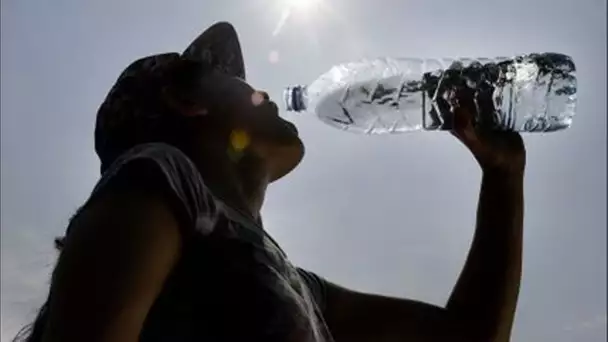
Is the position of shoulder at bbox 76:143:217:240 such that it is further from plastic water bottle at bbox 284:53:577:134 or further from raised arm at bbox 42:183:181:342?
plastic water bottle at bbox 284:53:577:134

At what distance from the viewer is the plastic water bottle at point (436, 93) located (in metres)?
2.05

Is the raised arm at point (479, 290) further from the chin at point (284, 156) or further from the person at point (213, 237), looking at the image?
the chin at point (284, 156)

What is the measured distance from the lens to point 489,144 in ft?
5.71

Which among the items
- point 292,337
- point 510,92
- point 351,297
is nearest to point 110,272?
point 292,337

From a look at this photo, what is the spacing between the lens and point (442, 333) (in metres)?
1.67

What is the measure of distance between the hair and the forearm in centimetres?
61

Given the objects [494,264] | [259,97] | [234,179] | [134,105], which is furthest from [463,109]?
[134,105]

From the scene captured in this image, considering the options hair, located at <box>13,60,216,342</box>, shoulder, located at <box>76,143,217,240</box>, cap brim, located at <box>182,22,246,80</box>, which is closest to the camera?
shoulder, located at <box>76,143,217,240</box>

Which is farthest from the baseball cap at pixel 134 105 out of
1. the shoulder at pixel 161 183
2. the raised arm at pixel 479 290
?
the raised arm at pixel 479 290

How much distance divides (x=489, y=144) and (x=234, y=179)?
528 mm

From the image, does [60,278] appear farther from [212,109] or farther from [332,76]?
[332,76]

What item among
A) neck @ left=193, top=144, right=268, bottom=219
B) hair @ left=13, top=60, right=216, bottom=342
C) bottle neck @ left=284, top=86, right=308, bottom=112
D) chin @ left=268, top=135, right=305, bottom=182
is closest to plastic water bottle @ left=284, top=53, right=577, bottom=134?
bottle neck @ left=284, top=86, right=308, bottom=112

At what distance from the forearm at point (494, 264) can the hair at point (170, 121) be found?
61cm

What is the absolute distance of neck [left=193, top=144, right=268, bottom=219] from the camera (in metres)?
1.48
